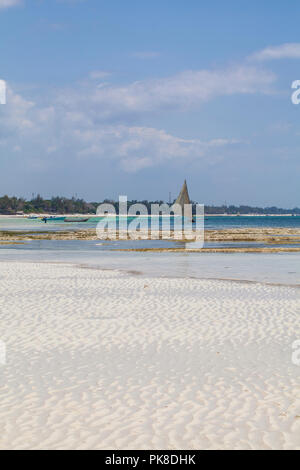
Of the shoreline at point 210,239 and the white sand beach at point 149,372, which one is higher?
the shoreline at point 210,239

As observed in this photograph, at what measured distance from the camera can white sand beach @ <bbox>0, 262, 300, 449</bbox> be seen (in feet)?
20.7

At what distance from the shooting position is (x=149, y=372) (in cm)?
875

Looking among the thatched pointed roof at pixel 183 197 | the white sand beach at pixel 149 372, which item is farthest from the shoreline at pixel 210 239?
the thatched pointed roof at pixel 183 197

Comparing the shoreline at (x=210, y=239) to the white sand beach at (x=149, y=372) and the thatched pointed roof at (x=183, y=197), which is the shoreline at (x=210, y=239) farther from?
the thatched pointed roof at (x=183, y=197)

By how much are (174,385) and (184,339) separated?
297 centimetres

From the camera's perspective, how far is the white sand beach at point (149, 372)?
6297 mm

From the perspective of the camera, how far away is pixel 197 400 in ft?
24.4

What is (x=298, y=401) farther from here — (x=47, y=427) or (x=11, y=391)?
(x=11, y=391)

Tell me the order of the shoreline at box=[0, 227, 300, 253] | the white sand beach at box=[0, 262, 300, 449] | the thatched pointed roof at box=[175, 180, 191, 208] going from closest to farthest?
the white sand beach at box=[0, 262, 300, 449] < the shoreline at box=[0, 227, 300, 253] < the thatched pointed roof at box=[175, 180, 191, 208]

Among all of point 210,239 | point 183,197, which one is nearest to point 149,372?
point 210,239

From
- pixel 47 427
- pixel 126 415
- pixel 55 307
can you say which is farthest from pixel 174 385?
pixel 55 307

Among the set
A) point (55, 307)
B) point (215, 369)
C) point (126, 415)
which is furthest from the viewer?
point (55, 307)

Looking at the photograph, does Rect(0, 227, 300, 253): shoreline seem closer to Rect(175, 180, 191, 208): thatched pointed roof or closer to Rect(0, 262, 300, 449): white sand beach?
Rect(0, 262, 300, 449): white sand beach

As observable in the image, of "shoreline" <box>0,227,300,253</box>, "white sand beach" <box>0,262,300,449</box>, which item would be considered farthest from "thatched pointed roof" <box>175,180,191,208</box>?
"white sand beach" <box>0,262,300,449</box>
